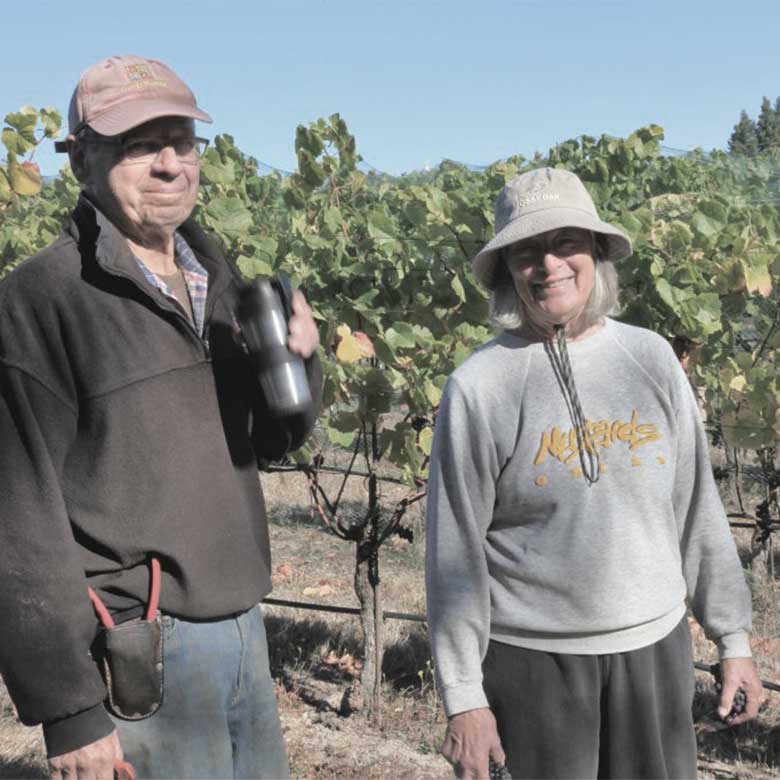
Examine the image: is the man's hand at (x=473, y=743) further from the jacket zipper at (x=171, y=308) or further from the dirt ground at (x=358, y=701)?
the dirt ground at (x=358, y=701)

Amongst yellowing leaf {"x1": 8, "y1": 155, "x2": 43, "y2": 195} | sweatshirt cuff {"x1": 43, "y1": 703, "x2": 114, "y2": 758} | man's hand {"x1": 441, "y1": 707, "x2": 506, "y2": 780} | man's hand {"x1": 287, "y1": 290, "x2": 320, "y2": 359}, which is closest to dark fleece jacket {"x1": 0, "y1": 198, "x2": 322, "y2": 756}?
sweatshirt cuff {"x1": 43, "y1": 703, "x2": 114, "y2": 758}

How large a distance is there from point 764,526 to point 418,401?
4.97 ft

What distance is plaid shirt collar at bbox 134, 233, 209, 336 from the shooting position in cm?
192

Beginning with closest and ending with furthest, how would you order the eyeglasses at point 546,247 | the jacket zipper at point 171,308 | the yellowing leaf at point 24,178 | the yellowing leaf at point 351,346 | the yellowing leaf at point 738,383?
the jacket zipper at point 171,308, the eyeglasses at point 546,247, the yellowing leaf at point 351,346, the yellowing leaf at point 738,383, the yellowing leaf at point 24,178

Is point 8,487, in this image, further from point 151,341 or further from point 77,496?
point 151,341

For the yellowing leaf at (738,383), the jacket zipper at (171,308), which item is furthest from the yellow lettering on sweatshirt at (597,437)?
the yellowing leaf at (738,383)

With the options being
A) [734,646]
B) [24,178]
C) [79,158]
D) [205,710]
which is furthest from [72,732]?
[24,178]

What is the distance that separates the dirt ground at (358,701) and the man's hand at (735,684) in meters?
1.74

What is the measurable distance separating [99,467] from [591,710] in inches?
37.4

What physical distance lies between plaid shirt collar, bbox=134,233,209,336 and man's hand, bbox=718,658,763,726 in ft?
3.85

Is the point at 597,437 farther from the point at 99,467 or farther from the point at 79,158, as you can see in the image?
the point at 79,158

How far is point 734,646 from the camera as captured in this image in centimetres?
208

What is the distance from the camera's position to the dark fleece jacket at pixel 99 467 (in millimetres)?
1660

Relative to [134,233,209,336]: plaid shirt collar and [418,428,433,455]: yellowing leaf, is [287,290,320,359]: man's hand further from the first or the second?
[418,428,433,455]: yellowing leaf
